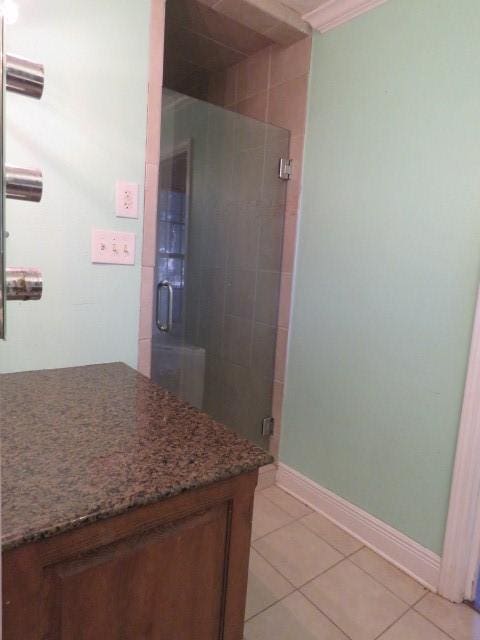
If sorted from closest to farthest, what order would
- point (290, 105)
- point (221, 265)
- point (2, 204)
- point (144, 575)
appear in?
1. point (2, 204)
2. point (144, 575)
3. point (290, 105)
4. point (221, 265)

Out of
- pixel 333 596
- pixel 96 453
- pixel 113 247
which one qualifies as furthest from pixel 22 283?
pixel 333 596

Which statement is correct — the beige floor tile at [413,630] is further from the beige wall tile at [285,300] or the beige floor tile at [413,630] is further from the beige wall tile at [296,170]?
the beige wall tile at [296,170]

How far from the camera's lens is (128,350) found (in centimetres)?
152

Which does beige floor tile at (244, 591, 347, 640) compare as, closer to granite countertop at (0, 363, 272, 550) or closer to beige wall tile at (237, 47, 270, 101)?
granite countertop at (0, 363, 272, 550)

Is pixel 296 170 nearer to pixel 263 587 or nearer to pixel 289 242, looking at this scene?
pixel 289 242

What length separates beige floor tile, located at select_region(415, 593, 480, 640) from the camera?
4.30ft

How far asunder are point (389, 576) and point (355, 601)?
0.21m

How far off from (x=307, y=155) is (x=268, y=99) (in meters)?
0.42

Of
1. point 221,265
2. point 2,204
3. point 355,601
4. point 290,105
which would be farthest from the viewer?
point 221,265

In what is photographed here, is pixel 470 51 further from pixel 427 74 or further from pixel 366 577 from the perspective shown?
pixel 366 577

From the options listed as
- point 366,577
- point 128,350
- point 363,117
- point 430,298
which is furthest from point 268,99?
point 366,577

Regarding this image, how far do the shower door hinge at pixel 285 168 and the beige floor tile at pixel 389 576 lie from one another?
173 centimetres

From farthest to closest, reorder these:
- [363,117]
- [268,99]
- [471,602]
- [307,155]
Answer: [268,99], [307,155], [363,117], [471,602]

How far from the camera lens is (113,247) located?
143 cm
